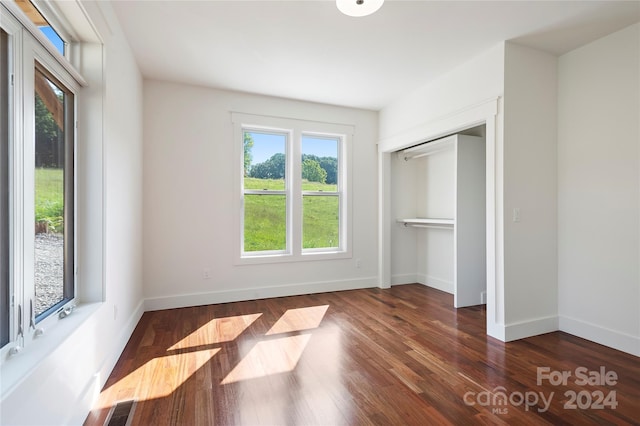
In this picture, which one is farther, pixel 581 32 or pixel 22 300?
pixel 581 32

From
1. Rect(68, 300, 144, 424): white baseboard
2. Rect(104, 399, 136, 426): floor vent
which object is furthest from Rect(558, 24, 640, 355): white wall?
Rect(68, 300, 144, 424): white baseboard

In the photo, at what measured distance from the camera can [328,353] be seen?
8.20ft

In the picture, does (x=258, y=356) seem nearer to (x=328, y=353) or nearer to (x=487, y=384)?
(x=328, y=353)

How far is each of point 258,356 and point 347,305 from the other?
1580 millimetres

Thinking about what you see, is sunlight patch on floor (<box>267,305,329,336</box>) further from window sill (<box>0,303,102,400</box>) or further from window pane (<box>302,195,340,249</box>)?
window sill (<box>0,303,102,400</box>)

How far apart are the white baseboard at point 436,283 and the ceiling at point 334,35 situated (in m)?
2.77

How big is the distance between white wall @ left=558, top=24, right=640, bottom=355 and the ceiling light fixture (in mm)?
2186

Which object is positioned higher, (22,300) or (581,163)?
(581,163)

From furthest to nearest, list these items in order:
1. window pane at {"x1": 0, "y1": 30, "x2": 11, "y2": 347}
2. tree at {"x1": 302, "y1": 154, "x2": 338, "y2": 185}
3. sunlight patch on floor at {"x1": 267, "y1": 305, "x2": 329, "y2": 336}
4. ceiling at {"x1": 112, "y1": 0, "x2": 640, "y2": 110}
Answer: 1. tree at {"x1": 302, "y1": 154, "x2": 338, "y2": 185}
2. sunlight patch on floor at {"x1": 267, "y1": 305, "x2": 329, "y2": 336}
3. ceiling at {"x1": 112, "y1": 0, "x2": 640, "y2": 110}
4. window pane at {"x1": 0, "y1": 30, "x2": 11, "y2": 347}

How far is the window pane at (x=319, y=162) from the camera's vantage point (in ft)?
14.6

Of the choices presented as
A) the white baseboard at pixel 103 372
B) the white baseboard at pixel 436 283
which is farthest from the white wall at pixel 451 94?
the white baseboard at pixel 103 372

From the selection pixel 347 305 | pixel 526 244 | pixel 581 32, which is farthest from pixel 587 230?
pixel 347 305

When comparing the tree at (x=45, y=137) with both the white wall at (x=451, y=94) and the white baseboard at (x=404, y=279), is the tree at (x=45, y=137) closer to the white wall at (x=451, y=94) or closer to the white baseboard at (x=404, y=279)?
the white wall at (x=451, y=94)

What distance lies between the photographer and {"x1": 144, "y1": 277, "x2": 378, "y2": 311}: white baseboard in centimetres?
361
